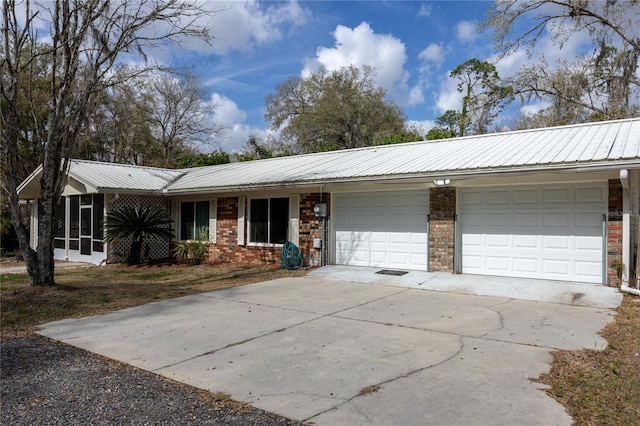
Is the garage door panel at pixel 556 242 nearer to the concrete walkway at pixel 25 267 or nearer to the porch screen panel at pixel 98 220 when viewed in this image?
the porch screen panel at pixel 98 220

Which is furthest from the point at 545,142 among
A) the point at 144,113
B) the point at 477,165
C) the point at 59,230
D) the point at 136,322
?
the point at 144,113

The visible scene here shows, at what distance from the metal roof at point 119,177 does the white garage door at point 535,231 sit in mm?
11010

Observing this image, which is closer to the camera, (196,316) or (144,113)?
(196,316)

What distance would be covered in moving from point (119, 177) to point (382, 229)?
10218 millimetres

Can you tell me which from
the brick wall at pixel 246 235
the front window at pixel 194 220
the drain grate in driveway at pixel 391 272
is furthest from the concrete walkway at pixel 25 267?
the drain grate in driveway at pixel 391 272

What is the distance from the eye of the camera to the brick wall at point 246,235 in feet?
43.1

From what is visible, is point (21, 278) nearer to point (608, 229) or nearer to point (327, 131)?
point (608, 229)

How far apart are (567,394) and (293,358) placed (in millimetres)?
2729

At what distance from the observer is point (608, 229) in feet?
28.7

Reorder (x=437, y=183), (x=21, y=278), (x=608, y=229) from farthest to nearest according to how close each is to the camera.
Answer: (x=21, y=278)
(x=437, y=183)
(x=608, y=229)

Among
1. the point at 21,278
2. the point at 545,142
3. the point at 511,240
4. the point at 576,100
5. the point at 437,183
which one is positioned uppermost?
the point at 576,100

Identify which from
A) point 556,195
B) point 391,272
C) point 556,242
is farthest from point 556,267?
point 391,272

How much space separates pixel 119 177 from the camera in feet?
54.0

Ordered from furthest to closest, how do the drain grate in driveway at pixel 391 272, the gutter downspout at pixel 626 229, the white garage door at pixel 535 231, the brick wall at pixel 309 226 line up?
the brick wall at pixel 309 226 → the drain grate in driveway at pixel 391 272 → the white garage door at pixel 535 231 → the gutter downspout at pixel 626 229
